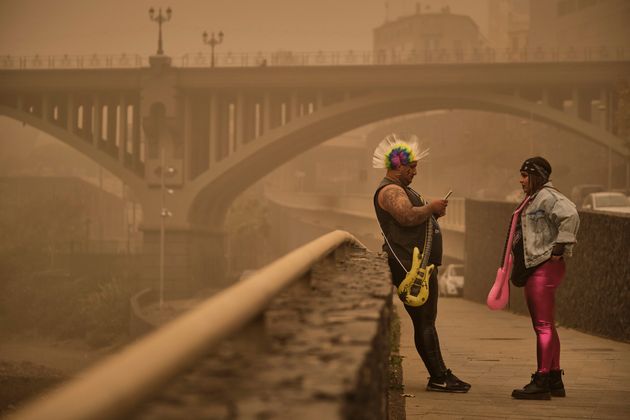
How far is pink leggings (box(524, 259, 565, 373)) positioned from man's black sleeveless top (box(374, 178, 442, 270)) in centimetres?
70

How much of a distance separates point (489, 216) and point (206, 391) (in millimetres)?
16186

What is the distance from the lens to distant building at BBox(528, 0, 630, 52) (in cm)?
8288

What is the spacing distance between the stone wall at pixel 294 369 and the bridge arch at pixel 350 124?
44611mm

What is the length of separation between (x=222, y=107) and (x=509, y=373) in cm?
4909

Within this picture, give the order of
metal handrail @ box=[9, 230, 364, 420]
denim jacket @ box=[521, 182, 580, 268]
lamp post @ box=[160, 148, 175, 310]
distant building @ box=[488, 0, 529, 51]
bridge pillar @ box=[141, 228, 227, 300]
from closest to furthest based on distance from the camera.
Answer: metal handrail @ box=[9, 230, 364, 420]
denim jacket @ box=[521, 182, 580, 268]
lamp post @ box=[160, 148, 175, 310]
bridge pillar @ box=[141, 228, 227, 300]
distant building @ box=[488, 0, 529, 51]

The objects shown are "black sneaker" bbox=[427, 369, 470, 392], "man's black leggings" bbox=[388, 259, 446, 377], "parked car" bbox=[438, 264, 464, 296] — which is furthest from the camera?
"parked car" bbox=[438, 264, 464, 296]

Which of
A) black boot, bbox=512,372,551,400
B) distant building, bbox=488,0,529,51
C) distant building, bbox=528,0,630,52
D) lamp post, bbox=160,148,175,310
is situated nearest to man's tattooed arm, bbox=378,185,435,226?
black boot, bbox=512,372,551,400

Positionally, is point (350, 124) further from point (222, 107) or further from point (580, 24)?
point (580, 24)

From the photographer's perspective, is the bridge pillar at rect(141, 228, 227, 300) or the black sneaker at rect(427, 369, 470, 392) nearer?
the black sneaker at rect(427, 369, 470, 392)

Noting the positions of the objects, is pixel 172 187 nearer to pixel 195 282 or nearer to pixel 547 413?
pixel 195 282

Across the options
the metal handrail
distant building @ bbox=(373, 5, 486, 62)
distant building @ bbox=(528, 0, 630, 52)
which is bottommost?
the metal handrail

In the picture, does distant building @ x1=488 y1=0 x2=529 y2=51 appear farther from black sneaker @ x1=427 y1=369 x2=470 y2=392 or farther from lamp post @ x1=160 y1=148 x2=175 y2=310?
black sneaker @ x1=427 y1=369 x2=470 y2=392

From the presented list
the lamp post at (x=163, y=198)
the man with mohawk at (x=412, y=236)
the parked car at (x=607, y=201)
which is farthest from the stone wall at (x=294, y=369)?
the lamp post at (x=163, y=198)

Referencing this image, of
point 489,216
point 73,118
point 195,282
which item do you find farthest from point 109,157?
point 489,216
